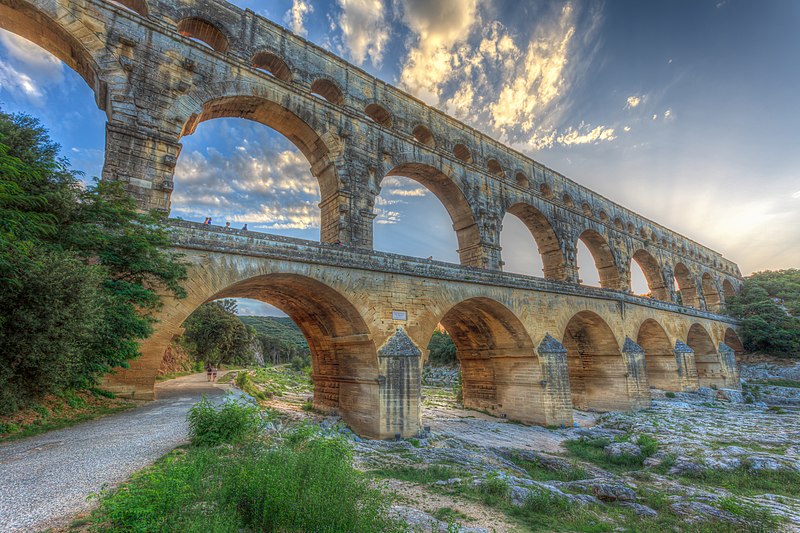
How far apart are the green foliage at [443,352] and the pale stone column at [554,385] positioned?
30.7 m

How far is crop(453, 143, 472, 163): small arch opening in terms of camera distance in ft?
68.4

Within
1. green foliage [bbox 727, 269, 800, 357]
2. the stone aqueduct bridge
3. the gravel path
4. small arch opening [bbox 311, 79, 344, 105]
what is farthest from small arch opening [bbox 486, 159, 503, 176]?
green foliage [bbox 727, 269, 800, 357]

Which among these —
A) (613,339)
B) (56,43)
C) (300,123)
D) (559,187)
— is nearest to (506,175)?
(559,187)

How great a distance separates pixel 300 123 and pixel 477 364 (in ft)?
45.2

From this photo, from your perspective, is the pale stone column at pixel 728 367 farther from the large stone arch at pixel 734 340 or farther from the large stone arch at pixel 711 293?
the large stone arch at pixel 711 293

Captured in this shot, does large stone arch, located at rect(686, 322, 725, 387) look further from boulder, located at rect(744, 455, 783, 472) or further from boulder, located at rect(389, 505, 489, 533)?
boulder, located at rect(389, 505, 489, 533)

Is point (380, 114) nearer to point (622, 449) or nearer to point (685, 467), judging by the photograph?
point (622, 449)

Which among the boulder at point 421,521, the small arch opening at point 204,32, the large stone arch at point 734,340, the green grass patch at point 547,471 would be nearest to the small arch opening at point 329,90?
the small arch opening at point 204,32

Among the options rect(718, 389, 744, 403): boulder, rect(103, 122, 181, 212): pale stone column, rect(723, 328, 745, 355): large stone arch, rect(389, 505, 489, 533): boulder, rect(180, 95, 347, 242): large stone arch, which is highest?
rect(180, 95, 347, 242): large stone arch

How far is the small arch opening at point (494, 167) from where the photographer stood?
22.3 m

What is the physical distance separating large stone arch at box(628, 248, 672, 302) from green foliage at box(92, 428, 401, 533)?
34.6 metres

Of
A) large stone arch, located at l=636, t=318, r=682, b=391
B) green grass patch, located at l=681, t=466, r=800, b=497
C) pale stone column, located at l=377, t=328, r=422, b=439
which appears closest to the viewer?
green grass patch, located at l=681, t=466, r=800, b=497

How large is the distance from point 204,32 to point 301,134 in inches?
194

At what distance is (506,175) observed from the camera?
74.6ft
